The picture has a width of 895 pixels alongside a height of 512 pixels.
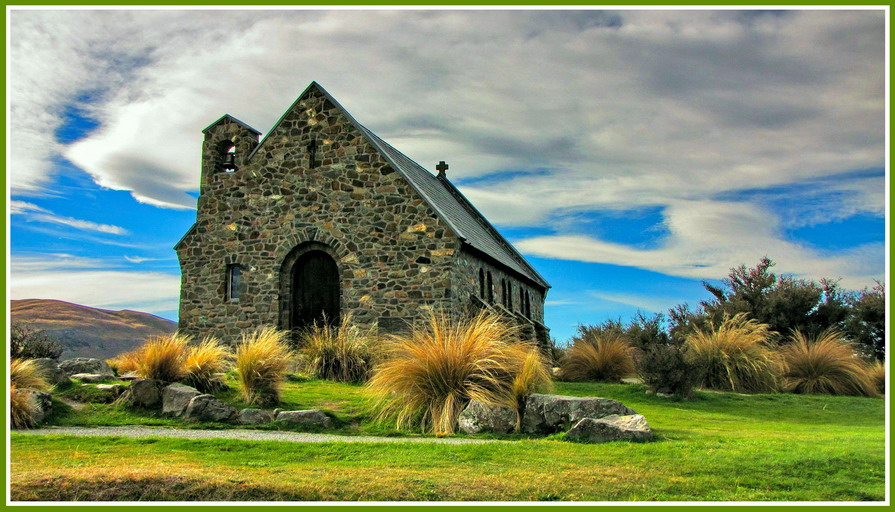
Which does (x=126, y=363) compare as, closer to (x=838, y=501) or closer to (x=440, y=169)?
(x=838, y=501)

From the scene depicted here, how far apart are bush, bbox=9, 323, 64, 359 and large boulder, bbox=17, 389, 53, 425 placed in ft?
11.5

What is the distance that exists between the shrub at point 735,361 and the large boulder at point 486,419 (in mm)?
8310

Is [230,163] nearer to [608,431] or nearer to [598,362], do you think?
[598,362]

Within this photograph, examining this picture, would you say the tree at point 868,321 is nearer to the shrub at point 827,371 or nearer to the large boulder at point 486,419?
the shrub at point 827,371

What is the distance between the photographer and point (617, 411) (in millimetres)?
11141

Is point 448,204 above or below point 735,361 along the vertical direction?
above

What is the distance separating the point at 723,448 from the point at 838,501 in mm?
2422

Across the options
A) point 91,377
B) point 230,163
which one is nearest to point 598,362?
point 91,377

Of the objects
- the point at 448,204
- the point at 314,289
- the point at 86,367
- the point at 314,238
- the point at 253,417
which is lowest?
the point at 253,417

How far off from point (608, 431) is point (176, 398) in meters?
7.84

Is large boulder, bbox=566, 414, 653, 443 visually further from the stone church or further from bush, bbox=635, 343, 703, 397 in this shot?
the stone church

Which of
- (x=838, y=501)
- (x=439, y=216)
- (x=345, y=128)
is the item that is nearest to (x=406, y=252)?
(x=439, y=216)

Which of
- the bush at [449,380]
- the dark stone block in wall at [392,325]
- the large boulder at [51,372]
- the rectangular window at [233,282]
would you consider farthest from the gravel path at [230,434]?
the rectangular window at [233,282]

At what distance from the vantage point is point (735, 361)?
18578mm
